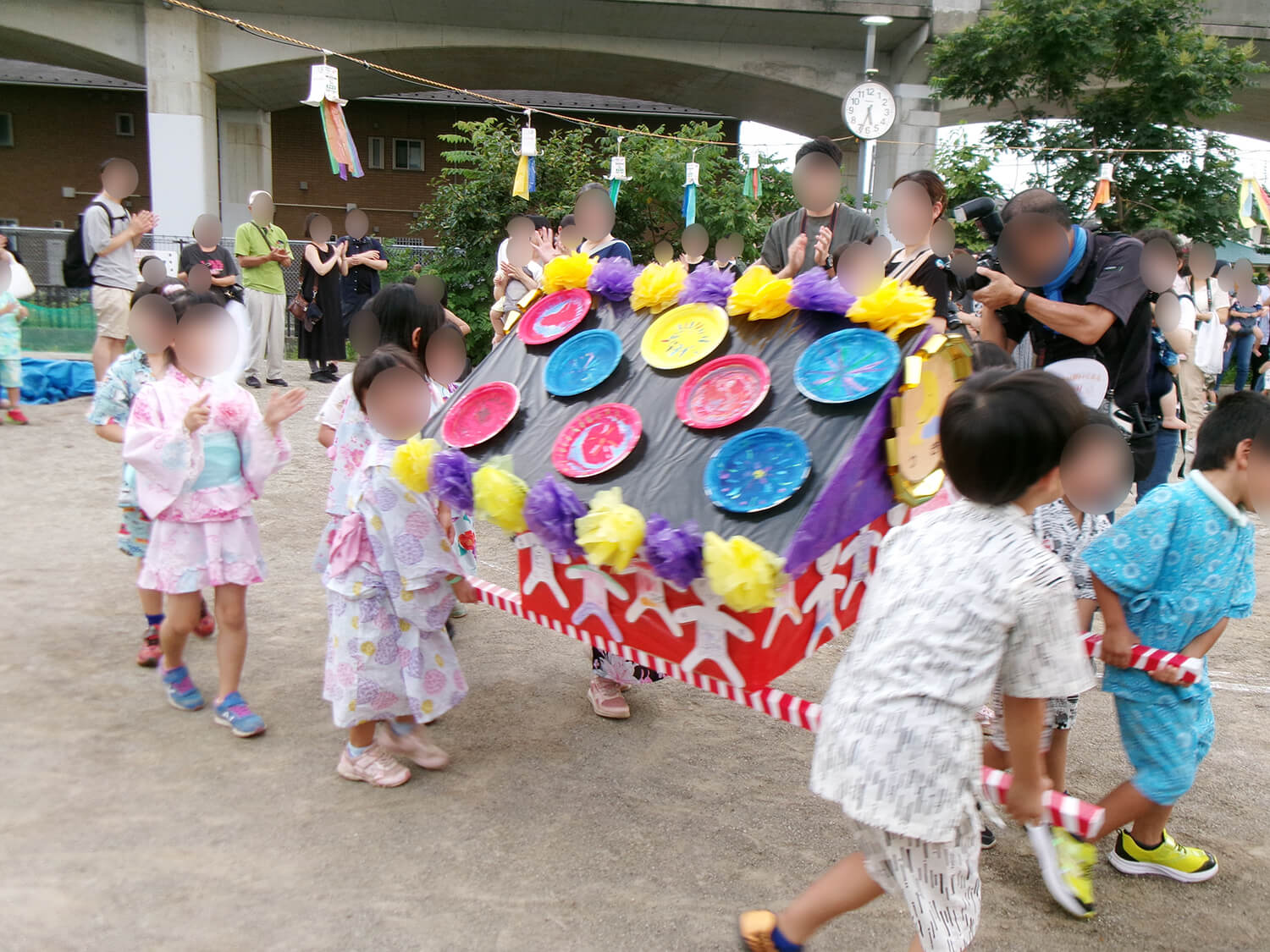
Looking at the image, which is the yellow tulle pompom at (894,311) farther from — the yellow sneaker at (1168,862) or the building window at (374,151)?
the building window at (374,151)

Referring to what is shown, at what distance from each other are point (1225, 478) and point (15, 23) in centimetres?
1922

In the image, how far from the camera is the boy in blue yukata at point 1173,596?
223 centimetres

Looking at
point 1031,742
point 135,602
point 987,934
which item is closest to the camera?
point 1031,742

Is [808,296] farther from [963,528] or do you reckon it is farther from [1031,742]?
[1031,742]

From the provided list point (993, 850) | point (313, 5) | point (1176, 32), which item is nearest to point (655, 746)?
point (993, 850)

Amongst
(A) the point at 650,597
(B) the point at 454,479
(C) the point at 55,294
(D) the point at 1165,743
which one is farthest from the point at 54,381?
(D) the point at 1165,743

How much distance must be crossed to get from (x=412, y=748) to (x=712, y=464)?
1.40m

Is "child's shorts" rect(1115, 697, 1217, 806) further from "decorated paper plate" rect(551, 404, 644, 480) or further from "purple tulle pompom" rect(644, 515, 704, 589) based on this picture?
"decorated paper plate" rect(551, 404, 644, 480)

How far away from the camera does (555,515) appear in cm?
225

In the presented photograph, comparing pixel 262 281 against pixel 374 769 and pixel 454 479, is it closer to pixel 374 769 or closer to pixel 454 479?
pixel 374 769

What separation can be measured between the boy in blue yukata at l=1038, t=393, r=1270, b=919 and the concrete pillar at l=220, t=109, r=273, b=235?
2023 centimetres

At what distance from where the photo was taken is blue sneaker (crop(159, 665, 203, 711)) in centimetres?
320

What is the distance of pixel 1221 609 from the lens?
7.47 feet

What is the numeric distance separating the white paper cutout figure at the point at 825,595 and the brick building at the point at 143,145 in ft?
80.5
